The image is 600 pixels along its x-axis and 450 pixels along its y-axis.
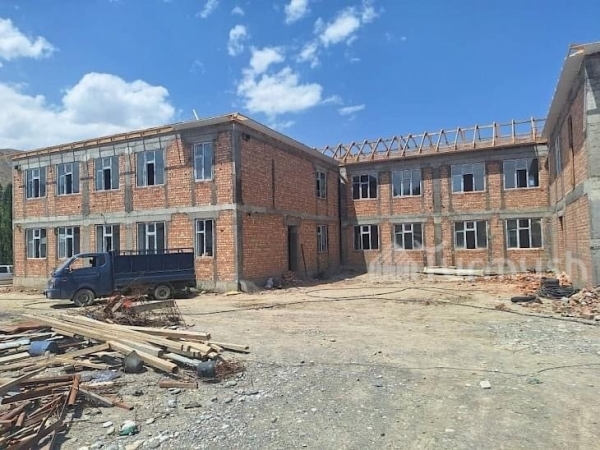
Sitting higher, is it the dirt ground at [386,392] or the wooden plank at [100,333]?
the wooden plank at [100,333]

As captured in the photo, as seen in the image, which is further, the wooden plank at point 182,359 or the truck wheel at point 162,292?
the truck wheel at point 162,292

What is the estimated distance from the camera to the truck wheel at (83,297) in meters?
15.2

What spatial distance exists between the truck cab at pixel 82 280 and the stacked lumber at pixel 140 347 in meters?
7.14

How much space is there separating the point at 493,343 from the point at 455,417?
405 centimetres

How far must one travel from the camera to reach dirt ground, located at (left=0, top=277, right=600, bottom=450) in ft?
14.5

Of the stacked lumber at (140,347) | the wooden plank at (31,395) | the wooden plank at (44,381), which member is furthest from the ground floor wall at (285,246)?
the wooden plank at (31,395)

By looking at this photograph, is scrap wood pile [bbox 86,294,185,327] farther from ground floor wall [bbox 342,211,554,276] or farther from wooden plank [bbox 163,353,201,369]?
ground floor wall [bbox 342,211,554,276]

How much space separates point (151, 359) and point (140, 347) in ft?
1.44

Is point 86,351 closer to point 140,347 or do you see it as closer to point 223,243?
point 140,347

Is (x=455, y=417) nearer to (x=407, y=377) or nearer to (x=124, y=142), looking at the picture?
(x=407, y=377)

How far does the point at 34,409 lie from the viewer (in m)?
5.06

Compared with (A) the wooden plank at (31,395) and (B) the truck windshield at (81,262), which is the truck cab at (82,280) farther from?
(A) the wooden plank at (31,395)

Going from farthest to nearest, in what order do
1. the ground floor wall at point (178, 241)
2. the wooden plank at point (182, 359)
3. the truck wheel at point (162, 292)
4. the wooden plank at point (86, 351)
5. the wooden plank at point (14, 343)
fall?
the ground floor wall at point (178, 241) < the truck wheel at point (162, 292) < the wooden plank at point (14, 343) < the wooden plank at point (86, 351) < the wooden plank at point (182, 359)

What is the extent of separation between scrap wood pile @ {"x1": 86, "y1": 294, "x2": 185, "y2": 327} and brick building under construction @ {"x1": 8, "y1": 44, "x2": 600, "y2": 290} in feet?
22.3
